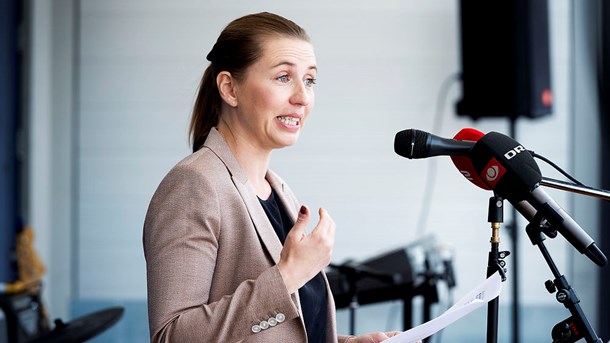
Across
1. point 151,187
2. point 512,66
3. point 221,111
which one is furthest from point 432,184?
point 221,111

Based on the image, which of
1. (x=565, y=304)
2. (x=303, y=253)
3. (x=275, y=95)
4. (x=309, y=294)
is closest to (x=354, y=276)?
(x=309, y=294)

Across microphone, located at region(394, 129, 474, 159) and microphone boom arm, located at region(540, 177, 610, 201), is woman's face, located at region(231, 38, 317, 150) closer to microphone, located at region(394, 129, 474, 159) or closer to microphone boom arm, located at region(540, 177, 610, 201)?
microphone, located at region(394, 129, 474, 159)

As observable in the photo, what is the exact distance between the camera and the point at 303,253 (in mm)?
1362

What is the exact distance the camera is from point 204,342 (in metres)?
1.35

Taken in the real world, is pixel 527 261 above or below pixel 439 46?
below

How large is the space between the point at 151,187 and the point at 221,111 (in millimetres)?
3970

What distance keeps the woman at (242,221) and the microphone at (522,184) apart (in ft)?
0.90

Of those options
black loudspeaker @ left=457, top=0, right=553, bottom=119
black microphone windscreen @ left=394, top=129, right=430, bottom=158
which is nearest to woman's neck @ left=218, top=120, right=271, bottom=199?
black microphone windscreen @ left=394, top=129, right=430, bottom=158

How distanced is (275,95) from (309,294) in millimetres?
370

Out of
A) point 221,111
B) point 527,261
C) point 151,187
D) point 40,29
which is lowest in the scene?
point 527,261

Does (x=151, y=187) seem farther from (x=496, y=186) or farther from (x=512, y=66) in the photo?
(x=496, y=186)

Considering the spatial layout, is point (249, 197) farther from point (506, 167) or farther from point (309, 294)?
point (506, 167)

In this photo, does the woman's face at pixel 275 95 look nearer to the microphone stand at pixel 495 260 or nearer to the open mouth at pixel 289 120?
the open mouth at pixel 289 120

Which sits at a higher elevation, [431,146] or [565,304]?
[431,146]
